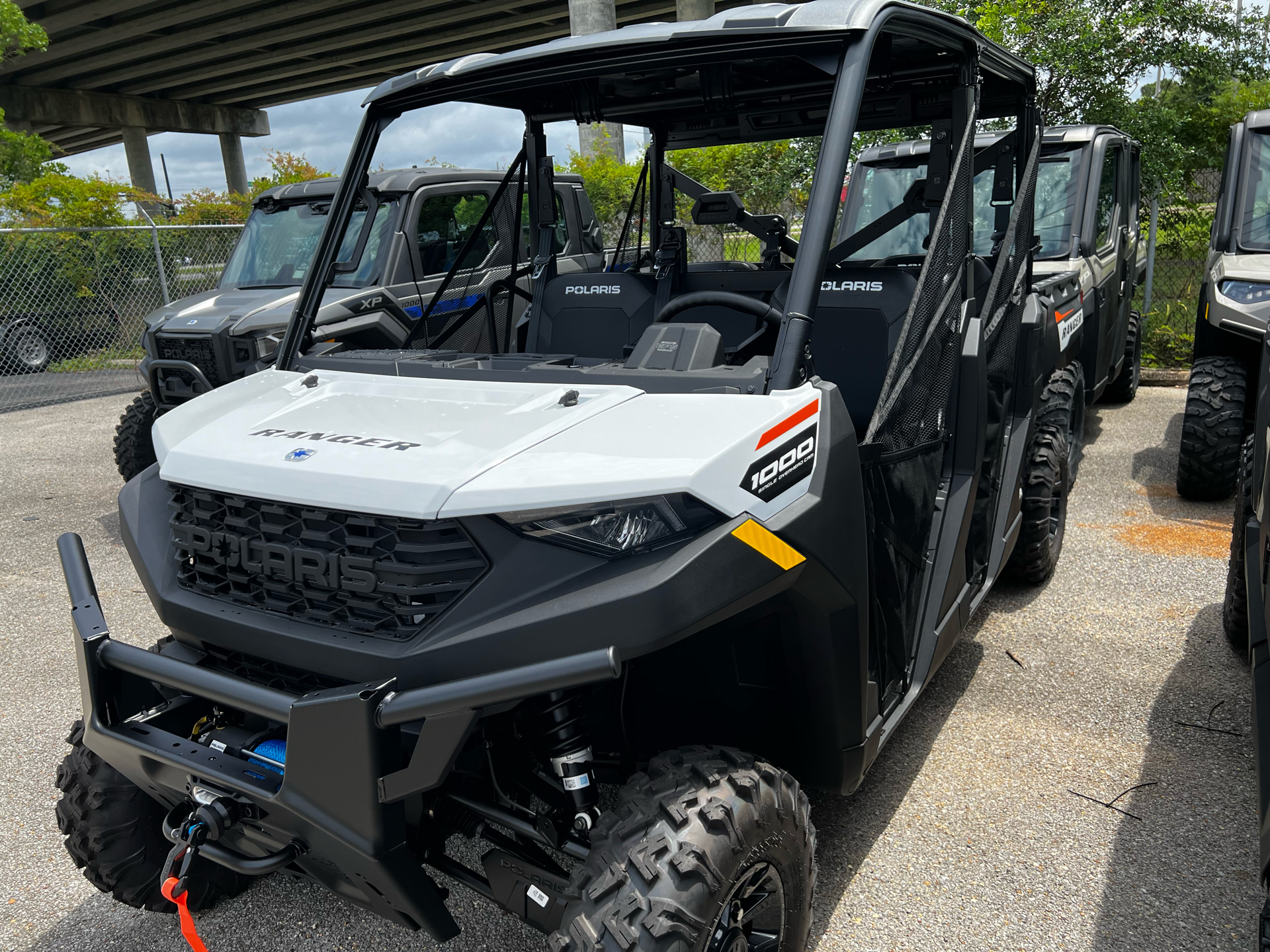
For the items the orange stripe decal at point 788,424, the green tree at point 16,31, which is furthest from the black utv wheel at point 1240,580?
the green tree at point 16,31

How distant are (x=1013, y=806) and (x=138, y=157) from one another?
3970cm

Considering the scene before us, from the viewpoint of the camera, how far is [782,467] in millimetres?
1956

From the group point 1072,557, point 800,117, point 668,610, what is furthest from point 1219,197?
point 668,610

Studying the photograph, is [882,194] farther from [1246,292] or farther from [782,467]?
[782,467]

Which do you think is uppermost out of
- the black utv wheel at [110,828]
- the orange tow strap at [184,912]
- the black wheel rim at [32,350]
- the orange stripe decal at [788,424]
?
the orange stripe decal at [788,424]

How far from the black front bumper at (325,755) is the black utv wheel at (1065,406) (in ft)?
10.9

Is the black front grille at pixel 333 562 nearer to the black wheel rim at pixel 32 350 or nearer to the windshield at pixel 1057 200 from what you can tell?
the windshield at pixel 1057 200

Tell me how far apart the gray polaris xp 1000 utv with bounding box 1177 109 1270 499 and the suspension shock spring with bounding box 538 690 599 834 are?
4671mm

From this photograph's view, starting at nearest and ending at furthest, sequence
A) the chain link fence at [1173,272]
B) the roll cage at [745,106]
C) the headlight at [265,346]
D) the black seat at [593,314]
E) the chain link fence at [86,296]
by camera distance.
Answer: the roll cage at [745,106], the black seat at [593,314], the headlight at [265,346], the chain link fence at [1173,272], the chain link fence at [86,296]

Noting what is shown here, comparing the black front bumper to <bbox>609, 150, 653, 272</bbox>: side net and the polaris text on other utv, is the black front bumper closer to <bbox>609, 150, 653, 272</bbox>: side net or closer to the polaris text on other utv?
the polaris text on other utv

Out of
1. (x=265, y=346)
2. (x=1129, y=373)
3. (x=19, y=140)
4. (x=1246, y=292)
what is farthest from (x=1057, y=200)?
(x=19, y=140)

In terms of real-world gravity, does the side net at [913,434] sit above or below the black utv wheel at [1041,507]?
above

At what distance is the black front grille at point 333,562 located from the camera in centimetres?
182

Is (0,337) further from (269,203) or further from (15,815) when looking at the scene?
(15,815)
